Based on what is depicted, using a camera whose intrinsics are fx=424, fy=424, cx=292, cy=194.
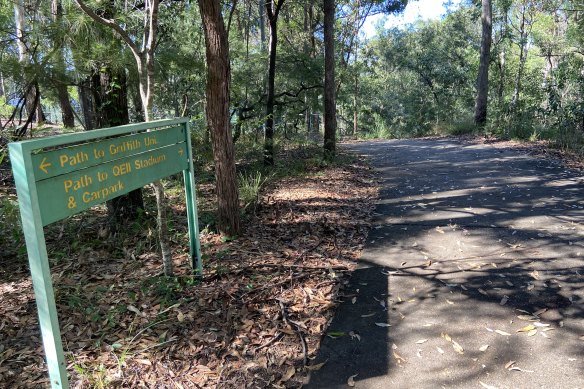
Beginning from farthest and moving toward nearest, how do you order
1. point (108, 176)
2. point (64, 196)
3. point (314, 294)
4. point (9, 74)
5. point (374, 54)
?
point (374, 54)
point (9, 74)
point (314, 294)
point (108, 176)
point (64, 196)

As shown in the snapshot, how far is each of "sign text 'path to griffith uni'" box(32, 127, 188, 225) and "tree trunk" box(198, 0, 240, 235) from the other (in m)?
1.10

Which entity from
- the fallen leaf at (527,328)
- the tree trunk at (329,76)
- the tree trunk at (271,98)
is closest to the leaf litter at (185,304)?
the fallen leaf at (527,328)

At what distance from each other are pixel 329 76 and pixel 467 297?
25.3ft

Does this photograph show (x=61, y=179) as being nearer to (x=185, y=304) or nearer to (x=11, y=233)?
(x=185, y=304)

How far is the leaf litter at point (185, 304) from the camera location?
111 inches

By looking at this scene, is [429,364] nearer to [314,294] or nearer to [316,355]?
[316,355]

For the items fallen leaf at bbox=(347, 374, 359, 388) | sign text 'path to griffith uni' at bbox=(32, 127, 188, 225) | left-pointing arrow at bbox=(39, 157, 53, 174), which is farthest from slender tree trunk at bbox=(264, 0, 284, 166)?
left-pointing arrow at bbox=(39, 157, 53, 174)

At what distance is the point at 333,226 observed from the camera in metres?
5.63

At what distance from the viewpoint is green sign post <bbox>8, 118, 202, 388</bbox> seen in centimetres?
209

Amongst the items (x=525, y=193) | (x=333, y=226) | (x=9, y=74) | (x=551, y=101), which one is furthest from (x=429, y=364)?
(x=551, y=101)

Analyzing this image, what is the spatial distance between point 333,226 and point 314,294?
6.16 feet

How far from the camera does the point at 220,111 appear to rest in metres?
4.68

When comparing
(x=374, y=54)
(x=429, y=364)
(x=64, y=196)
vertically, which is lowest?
(x=429, y=364)

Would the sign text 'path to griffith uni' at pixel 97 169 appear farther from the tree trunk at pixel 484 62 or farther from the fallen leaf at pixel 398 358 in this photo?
the tree trunk at pixel 484 62
